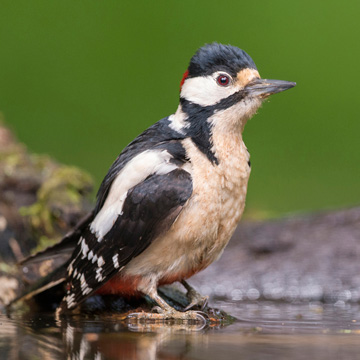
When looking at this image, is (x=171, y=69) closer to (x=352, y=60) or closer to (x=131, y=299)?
(x=352, y=60)

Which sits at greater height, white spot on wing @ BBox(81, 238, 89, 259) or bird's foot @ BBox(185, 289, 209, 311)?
white spot on wing @ BBox(81, 238, 89, 259)

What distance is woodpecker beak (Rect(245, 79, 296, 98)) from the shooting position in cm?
323

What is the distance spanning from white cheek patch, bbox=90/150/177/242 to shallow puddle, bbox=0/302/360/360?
43 centimetres

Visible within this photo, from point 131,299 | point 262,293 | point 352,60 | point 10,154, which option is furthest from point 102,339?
point 352,60

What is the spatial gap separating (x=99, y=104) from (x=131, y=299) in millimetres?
4284

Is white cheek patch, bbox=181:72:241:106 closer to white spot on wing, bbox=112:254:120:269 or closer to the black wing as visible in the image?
the black wing

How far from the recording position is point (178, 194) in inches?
120

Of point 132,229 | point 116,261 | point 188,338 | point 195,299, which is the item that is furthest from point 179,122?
point 188,338

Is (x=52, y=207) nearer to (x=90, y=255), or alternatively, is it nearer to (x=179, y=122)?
(x=90, y=255)

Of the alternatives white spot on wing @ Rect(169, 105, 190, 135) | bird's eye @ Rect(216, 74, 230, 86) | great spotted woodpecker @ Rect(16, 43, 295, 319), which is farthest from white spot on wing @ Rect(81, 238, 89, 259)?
bird's eye @ Rect(216, 74, 230, 86)

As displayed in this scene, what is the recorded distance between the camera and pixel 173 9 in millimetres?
7379

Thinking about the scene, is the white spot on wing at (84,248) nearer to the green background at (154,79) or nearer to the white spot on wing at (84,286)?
the white spot on wing at (84,286)

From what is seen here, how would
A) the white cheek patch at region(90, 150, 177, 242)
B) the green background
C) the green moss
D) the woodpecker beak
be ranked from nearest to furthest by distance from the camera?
the white cheek patch at region(90, 150, 177, 242) < the woodpecker beak < the green moss < the green background

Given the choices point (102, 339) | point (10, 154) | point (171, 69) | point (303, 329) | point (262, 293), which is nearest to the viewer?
point (102, 339)
